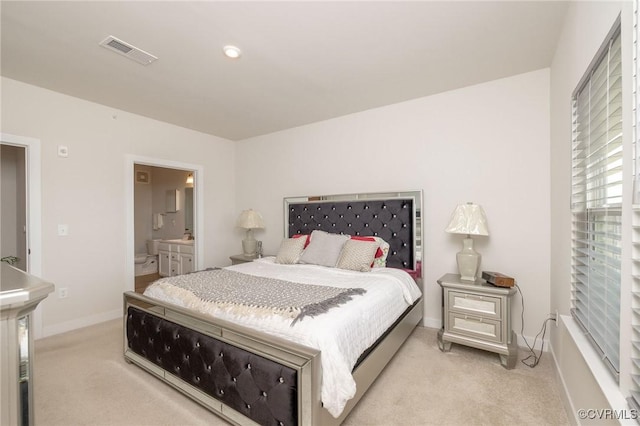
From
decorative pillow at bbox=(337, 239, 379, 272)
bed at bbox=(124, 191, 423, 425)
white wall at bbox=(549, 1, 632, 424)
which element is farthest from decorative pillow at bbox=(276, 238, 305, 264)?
white wall at bbox=(549, 1, 632, 424)

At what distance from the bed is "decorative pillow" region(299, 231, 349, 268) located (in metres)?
0.11

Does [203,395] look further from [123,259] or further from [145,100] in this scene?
[145,100]

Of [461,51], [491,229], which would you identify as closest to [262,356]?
[491,229]

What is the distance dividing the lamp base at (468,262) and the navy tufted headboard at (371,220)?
538 millimetres

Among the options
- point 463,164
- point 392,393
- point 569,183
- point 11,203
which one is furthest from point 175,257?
point 569,183

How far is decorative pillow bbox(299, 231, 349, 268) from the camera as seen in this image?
316cm

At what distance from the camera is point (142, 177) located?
21.1 ft

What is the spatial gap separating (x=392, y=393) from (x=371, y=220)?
6.03ft

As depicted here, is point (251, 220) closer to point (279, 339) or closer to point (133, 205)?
point (133, 205)

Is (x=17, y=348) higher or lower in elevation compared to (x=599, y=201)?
lower

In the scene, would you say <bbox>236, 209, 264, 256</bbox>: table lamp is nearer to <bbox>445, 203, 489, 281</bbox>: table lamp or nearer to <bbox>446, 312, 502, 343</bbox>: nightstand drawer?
<bbox>445, 203, 489, 281</bbox>: table lamp

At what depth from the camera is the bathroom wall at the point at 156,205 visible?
20.5 ft

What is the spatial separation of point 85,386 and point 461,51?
3866 millimetres

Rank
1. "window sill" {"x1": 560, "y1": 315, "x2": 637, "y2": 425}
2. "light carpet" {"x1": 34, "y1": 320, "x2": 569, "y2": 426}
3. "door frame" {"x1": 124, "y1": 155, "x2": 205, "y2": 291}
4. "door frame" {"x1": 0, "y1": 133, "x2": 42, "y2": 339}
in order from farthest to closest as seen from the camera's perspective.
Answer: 1. "door frame" {"x1": 124, "y1": 155, "x2": 205, "y2": 291}
2. "door frame" {"x1": 0, "y1": 133, "x2": 42, "y2": 339}
3. "light carpet" {"x1": 34, "y1": 320, "x2": 569, "y2": 426}
4. "window sill" {"x1": 560, "y1": 315, "x2": 637, "y2": 425}
